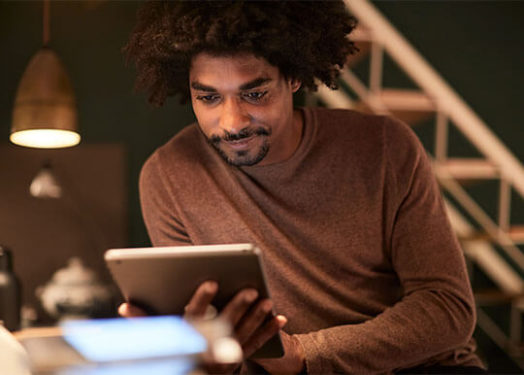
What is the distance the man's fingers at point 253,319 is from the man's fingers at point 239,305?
0.02 m

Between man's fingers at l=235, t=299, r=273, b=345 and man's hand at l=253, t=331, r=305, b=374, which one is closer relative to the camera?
man's fingers at l=235, t=299, r=273, b=345

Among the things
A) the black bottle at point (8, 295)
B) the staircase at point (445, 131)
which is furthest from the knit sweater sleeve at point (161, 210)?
the staircase at point (445, 131)

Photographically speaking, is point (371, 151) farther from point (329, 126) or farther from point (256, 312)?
point (256, 312)

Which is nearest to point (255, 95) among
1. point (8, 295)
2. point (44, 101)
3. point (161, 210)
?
point (161, 210)

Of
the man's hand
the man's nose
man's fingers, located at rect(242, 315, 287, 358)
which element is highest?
the man's nose

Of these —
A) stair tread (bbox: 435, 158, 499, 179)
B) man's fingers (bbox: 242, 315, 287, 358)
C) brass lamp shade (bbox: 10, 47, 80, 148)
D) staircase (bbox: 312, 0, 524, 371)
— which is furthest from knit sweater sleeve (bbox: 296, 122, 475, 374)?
stair tread (bbox: 435, 158, 499, 179)

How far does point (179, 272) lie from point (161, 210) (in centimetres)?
61

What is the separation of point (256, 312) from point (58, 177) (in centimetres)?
259

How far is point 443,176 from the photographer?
3061 millimetres

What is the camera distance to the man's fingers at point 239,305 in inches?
41.6

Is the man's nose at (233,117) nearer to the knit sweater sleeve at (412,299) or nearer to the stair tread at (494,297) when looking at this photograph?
the knit sweater sleeve at (412,299)

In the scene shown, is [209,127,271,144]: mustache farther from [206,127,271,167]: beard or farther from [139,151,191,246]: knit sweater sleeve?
[139,151,191,246]: knit sweater sleeve

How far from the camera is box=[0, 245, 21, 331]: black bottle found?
205cm

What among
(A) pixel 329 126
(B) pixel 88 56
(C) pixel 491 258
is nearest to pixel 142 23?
(A) pixel 329 126
